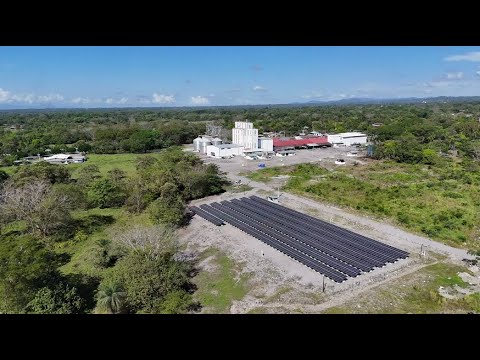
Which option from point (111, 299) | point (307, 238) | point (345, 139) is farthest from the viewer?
point (345, 139)

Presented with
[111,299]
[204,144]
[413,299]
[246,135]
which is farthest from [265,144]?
[111,299]

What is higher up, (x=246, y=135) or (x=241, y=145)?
(x=246, y=135)

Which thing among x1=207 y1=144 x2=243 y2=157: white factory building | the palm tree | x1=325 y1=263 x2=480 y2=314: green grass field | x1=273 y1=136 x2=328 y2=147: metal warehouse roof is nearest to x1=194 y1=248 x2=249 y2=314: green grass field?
the palm tree

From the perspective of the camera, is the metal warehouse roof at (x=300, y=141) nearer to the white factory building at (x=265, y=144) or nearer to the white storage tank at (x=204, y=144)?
the white factory building at (x=265, y=144)

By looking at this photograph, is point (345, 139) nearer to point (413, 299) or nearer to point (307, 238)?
point (307, 238)

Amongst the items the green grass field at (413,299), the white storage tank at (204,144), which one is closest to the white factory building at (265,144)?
the white storage tank at (204,144)
